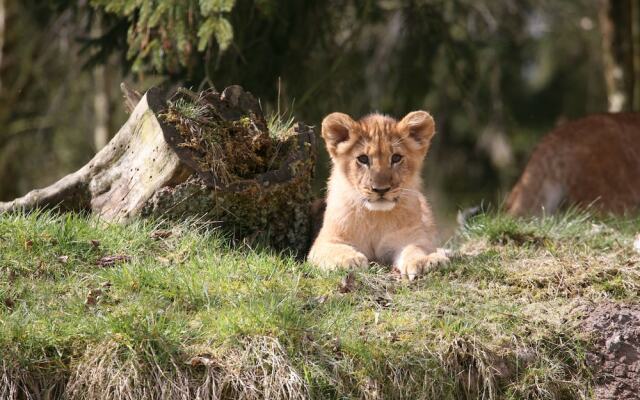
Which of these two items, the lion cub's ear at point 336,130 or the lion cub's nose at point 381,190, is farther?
the lion cub's ear at point 336,130

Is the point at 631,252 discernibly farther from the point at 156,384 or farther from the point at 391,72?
the point at 391,72

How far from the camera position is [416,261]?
6238mm

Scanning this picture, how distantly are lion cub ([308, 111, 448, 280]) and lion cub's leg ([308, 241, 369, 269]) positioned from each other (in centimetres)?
1

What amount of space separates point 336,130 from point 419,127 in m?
0.59

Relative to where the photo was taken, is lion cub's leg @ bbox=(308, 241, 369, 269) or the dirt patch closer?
the dirt patch

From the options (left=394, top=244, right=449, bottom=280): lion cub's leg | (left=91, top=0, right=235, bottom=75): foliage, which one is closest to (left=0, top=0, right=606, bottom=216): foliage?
(left=91, top=0, right=235, bottom=75): foliage

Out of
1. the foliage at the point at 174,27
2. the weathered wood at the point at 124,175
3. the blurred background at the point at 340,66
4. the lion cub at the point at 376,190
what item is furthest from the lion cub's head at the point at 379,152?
the foliage at the point at 174,27

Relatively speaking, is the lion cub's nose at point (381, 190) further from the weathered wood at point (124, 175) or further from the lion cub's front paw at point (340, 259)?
the weathered wood at point (124, 175)

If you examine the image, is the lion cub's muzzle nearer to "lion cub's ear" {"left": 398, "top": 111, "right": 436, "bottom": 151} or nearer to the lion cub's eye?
the lion cub's eye

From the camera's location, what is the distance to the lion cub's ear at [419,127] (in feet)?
22.1

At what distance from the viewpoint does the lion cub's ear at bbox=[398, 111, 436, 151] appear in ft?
22.1

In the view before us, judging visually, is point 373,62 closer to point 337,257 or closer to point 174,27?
point 174,27

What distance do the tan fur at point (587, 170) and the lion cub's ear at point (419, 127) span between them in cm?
326

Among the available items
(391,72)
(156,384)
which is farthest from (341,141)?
(391,72)
